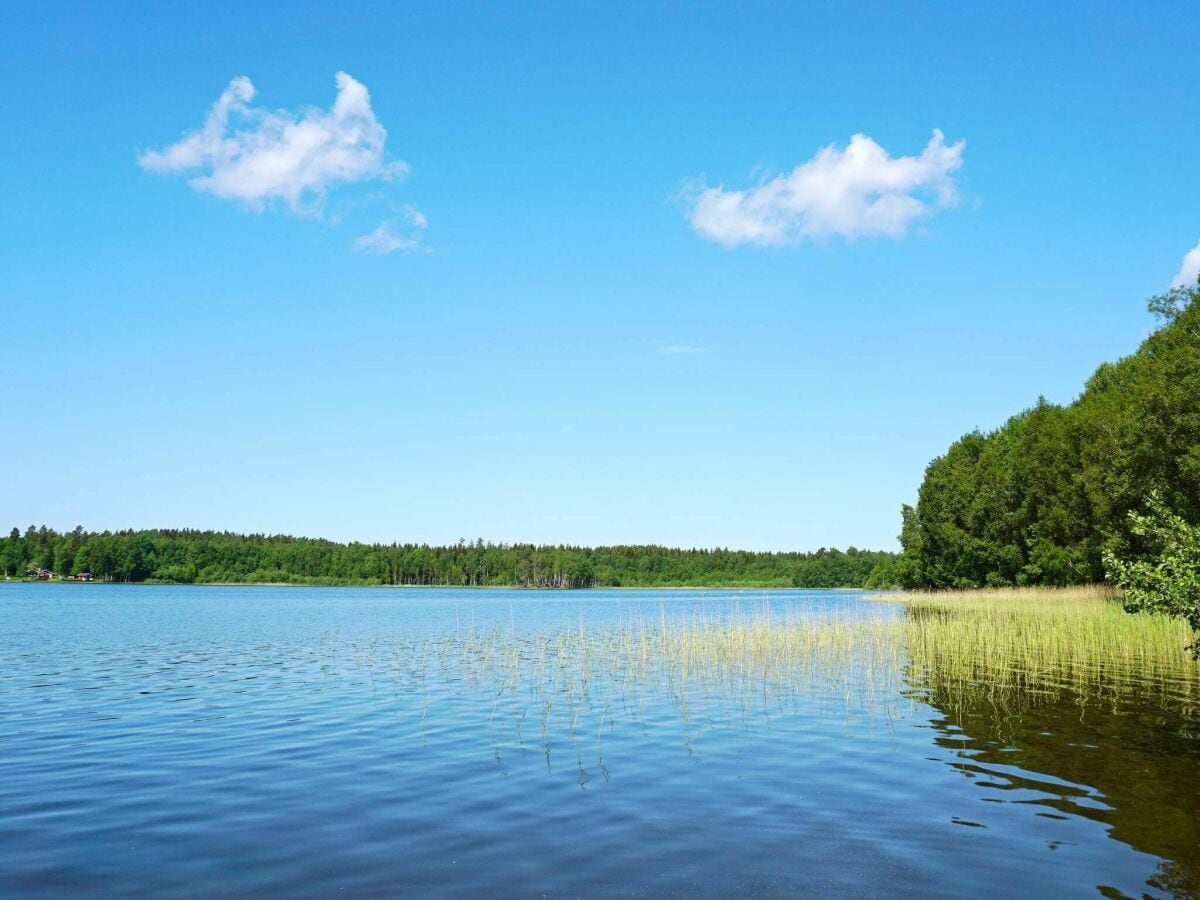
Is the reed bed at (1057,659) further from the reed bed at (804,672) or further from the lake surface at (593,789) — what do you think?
the lake surface at (593,789)

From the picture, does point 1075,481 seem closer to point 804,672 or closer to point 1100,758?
point 804,672

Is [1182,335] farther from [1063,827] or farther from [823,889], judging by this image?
[823,889]

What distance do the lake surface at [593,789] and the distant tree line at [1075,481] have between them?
16.8 ft

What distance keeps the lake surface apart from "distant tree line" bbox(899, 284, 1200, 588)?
16.8ft

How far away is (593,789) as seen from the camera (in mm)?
13734

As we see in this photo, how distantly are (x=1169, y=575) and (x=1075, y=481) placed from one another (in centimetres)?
4876

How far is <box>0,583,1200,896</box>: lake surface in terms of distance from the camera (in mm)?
9766

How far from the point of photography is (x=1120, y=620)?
37469mm

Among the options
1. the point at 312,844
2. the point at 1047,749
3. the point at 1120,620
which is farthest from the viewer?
the point at 1120,620


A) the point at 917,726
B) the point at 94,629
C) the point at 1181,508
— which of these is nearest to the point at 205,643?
the point at 94,629

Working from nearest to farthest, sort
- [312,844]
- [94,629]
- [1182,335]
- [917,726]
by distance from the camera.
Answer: [312,844]
[917,726]
[1182,335]
[94,629]

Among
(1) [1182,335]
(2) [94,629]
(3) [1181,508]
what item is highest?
(1) [1182,335]

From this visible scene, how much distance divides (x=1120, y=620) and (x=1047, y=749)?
2555 cm

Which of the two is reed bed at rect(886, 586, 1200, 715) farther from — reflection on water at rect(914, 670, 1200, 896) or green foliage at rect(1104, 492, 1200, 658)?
green foliage at rect(1104, 492, 1200, 658)
